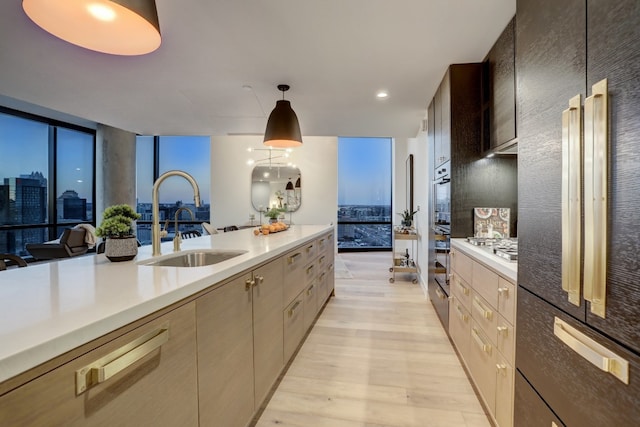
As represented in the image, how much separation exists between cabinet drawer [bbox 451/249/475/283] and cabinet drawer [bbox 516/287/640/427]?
809mm

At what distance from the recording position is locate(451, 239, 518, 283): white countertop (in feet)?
4.42

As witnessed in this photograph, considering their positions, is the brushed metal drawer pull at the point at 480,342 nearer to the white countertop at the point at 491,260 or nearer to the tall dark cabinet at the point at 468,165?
the white countertop at the point at 491,260

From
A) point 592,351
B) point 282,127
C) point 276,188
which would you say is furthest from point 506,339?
point 276,188

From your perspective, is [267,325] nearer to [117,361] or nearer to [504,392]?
[117,361]

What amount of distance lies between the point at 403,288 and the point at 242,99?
3259mm

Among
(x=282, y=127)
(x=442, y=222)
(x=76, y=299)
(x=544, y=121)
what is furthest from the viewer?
(x=282, y=127)

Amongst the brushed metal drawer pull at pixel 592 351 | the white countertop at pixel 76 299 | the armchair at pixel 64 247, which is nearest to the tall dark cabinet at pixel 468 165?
the brushed metal drawer pull at pixel 592 351

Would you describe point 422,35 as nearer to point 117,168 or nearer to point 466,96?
point 466,96

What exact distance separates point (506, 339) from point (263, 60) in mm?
2629

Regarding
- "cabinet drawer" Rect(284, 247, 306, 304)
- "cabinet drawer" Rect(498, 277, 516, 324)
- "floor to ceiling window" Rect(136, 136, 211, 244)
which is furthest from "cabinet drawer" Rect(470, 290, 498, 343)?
"floor to ceiling window" Rect(136, 136, 211, 244)

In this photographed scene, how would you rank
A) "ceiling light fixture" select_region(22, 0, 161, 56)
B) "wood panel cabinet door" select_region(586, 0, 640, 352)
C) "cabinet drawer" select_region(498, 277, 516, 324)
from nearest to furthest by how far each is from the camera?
"wood panel cabinet door" select_region(586, 0, 640, 352) → "ceiling light fixture" select_region(22, 0, 161, 56) → "cabinet drawer" select_region(498, 277, 516, 324)

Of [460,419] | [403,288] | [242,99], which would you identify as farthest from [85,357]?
[403,288]

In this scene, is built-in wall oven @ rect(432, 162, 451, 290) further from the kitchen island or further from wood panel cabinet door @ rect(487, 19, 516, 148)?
the kitchen island

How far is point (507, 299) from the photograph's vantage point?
1.39 meters
